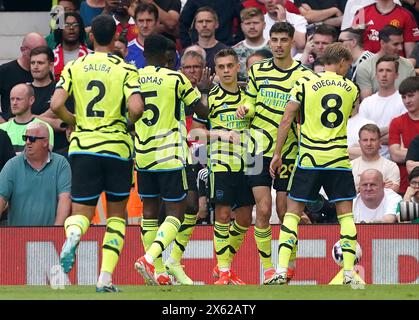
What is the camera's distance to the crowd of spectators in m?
17.1

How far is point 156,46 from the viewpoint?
49.2 ft

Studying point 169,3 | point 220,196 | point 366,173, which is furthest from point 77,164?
point 169,3

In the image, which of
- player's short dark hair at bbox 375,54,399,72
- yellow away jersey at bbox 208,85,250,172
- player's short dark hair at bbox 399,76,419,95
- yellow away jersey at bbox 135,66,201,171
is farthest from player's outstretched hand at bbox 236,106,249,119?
player's short dark hair at bbox 375,54,399,72

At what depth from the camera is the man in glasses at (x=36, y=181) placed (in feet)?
55.0

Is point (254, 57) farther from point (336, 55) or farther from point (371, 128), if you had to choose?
point (336, 55)

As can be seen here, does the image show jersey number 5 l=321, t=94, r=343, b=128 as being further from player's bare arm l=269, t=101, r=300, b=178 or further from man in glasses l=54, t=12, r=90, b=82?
man in glasses l=54, t=12, r=90, b=82

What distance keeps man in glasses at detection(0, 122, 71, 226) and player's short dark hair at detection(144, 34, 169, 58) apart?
7.82 ft

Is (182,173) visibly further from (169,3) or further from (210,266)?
(169,3)

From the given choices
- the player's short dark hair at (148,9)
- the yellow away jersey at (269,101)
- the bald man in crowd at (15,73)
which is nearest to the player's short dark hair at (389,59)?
the player's short dark hair at (148,9)

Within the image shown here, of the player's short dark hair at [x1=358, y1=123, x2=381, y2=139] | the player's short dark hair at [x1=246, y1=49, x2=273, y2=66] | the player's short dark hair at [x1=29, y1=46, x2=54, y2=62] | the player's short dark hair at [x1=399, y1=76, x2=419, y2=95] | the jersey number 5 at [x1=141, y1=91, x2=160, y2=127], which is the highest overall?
the player's short dark hair at [x1=29, y1=46, x2=54, y2=62]

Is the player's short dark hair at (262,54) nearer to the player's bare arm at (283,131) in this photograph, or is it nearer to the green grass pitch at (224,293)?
the player's bare arm at (283,131)

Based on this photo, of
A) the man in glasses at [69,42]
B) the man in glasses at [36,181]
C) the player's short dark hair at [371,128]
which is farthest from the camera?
the man in glasses at [69,42]

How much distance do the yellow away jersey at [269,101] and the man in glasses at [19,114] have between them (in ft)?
12.0

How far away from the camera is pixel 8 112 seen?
64.0 ft
